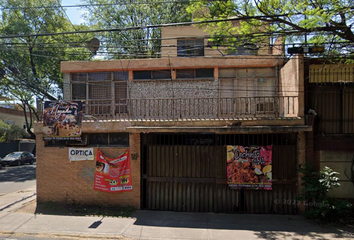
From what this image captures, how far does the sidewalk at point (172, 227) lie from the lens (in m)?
7.63

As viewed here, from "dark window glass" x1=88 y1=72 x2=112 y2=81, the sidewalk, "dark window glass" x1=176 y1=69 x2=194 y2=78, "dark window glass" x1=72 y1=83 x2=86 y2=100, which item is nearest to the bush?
the sidewalk

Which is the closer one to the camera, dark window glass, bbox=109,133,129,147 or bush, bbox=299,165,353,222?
bush, bbox=299,165,353,222

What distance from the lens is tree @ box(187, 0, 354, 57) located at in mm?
7906

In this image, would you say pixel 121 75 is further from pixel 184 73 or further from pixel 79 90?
pixel 184 73

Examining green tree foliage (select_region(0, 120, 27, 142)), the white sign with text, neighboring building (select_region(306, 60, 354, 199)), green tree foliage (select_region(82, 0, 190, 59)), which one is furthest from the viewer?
green tree foliage (select_region(0, 120, 27, 142))

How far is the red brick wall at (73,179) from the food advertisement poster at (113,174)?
0.17 m

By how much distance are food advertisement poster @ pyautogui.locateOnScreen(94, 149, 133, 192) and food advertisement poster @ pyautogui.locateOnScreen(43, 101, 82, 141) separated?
4.37ft

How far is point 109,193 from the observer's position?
10242 mm

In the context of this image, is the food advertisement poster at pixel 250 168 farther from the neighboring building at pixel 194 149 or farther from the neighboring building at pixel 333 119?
the neighboring building at pixel 333 119

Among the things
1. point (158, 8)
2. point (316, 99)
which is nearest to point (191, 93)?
point (316, 99)

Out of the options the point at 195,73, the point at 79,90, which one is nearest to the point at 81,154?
the point at 79,90

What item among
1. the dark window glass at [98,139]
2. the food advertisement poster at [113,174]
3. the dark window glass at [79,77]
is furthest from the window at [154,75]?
the food advertisement poster at [113,174]

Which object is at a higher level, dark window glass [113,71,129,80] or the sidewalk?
dark window glass [113,71,129,80]

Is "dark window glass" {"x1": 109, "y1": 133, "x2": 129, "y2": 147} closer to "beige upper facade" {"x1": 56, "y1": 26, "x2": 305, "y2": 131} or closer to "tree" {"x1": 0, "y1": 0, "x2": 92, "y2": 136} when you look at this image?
"beige upper facade" {"x1": 56, "y1": 26, "x2": 305, "y2": 131}
